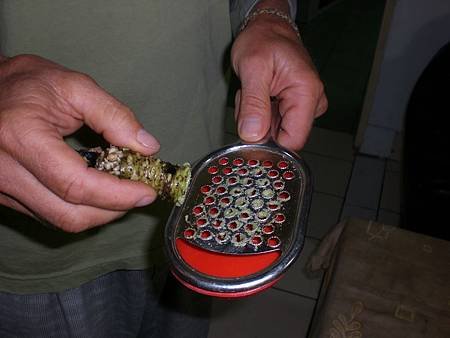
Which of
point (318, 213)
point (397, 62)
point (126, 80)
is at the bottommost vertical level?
point (318, 213)

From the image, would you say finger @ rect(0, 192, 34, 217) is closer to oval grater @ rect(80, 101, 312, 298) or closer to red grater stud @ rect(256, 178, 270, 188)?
oval grater @ rect(80, 101, 312, 298)

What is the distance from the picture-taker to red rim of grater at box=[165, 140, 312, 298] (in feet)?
1.56

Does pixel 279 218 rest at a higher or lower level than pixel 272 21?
lower

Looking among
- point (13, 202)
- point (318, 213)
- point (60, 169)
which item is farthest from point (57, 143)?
A: point (318, 213)

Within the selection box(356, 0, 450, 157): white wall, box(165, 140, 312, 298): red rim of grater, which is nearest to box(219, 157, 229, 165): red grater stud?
box(165, 140, 312, 298): red rim of grater

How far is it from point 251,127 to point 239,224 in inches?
5.9

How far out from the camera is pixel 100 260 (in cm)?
69

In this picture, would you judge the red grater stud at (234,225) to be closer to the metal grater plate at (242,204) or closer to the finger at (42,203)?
the metal grater plate at (242,204)

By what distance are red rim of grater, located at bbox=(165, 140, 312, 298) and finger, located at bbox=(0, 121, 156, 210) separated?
10cm

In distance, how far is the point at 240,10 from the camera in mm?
778

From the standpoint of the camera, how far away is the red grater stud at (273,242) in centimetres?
49

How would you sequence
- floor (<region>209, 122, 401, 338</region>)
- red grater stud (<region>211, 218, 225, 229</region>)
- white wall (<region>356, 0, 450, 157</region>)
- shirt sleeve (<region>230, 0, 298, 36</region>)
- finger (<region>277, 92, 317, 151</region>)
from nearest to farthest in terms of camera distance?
red grater stud (<region>211, 218, 225, 229</region>) → finger (<region>277, 92, 317, 151</region>) → shirt sleeve (<region>230, 0, 298, 36</region>) → floor (<region>209, 122, 401, 338</region>) → white wall (<region>356, 0, 450, 157</region>)

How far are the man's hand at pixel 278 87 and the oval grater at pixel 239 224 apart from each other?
50mm

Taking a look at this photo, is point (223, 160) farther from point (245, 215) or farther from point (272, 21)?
point (272, 21)
